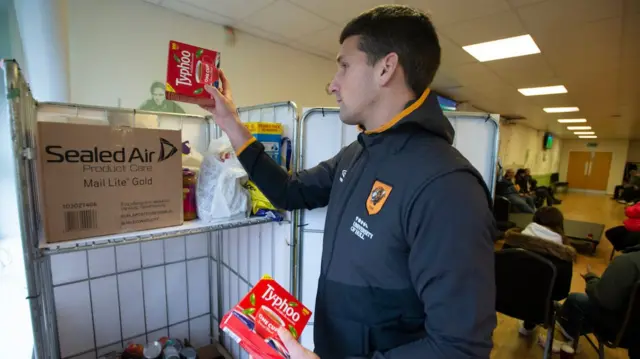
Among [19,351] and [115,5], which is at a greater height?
[115,5]

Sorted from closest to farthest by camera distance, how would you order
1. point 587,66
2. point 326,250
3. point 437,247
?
point 437,247 → point 326,250 → point 587,66

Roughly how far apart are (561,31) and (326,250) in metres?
2.89

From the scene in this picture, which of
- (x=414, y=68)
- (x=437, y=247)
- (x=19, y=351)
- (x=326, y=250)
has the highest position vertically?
(x=414, y=68)

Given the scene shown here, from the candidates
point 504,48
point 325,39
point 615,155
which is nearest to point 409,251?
point 325,39

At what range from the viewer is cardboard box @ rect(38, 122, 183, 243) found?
0.76 meters

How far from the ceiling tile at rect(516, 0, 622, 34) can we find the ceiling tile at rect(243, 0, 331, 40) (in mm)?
1529

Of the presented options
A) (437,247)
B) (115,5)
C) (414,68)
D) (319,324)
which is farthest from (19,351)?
(115,5)

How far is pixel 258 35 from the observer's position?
2.72 meters

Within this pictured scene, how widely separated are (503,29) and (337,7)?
56.8 inches

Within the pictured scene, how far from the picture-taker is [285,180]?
110cm

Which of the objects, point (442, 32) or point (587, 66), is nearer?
point (442, 32)

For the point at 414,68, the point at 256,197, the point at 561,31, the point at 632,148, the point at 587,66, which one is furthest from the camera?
the point at 632,148

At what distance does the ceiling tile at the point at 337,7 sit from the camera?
207 centimetres

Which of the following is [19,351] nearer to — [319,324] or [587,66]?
[319,324]
